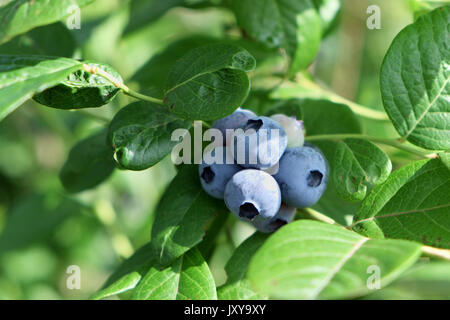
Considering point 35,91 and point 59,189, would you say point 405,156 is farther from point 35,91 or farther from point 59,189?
point 59,189

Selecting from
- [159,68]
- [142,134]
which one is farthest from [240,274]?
[159,68]

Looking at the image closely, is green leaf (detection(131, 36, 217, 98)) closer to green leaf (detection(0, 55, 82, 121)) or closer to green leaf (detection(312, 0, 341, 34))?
green leaf (detection(312, 0, 341, 34))

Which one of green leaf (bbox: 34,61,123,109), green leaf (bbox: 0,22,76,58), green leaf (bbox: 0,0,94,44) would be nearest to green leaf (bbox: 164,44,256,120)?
green leaf (bbox: 34,61,123,109)

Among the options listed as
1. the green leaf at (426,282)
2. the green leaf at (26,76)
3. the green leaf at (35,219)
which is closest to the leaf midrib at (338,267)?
the green leaf at (426,282)

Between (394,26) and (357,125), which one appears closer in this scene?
(357,125)
